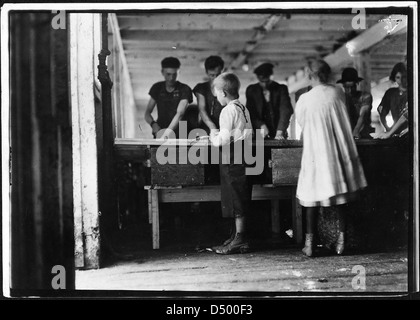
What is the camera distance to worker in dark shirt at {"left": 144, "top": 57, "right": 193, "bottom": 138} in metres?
4.79

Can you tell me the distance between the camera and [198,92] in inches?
189

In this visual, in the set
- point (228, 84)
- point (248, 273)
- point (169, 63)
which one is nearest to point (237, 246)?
point (248, 273)

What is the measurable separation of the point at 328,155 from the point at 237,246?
1050mm

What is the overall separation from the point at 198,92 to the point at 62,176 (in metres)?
2.71

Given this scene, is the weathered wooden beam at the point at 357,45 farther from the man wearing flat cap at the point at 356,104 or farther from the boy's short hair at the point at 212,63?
the boy's short hair at the point at 212,63

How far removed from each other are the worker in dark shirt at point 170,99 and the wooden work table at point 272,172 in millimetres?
982

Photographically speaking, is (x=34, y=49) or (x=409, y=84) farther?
(x=409, y=84)

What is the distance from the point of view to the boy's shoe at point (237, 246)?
12.0ft

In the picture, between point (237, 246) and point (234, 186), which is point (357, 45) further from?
point (237, 246)

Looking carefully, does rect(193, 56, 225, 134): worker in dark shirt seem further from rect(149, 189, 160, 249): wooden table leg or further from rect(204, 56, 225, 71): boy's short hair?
rect(149, 189, 160, 249): wooden table leg

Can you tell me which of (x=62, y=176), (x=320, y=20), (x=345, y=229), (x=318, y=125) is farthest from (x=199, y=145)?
(x=320, y=20)

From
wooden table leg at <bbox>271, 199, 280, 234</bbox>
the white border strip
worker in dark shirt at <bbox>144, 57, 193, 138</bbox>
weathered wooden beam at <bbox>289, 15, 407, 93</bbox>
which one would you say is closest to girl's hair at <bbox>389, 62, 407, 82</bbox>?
weathered wooden beam at <bbox>289, 15, 407, 93</bbox>

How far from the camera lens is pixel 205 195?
3.92 m
